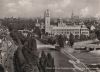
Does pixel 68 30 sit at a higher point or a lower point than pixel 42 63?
higher

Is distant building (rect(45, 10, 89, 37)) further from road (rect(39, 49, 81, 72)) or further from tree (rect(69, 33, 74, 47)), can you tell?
road (rect(39, 49, 81, 72))

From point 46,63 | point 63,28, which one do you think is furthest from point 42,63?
point 63,28

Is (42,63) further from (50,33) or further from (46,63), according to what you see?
(50,33)

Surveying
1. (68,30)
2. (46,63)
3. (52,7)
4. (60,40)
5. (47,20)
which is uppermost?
(52,7)

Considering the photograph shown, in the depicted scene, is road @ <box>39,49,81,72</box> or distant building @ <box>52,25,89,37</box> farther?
distant building @ <box>52,25,89,37</box>

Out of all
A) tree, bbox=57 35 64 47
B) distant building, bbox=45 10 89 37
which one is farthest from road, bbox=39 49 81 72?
distant building, bbox=45 10 89 37

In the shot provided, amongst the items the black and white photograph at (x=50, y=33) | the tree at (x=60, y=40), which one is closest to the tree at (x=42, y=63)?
the black and white photograph at (x=50, y=33)

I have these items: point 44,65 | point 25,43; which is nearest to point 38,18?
point 25,43

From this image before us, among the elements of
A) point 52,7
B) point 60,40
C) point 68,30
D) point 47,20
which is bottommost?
point 60,40

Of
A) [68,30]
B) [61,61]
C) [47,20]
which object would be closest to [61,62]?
[61,61]

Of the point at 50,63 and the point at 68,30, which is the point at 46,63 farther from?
the point at 68,30
